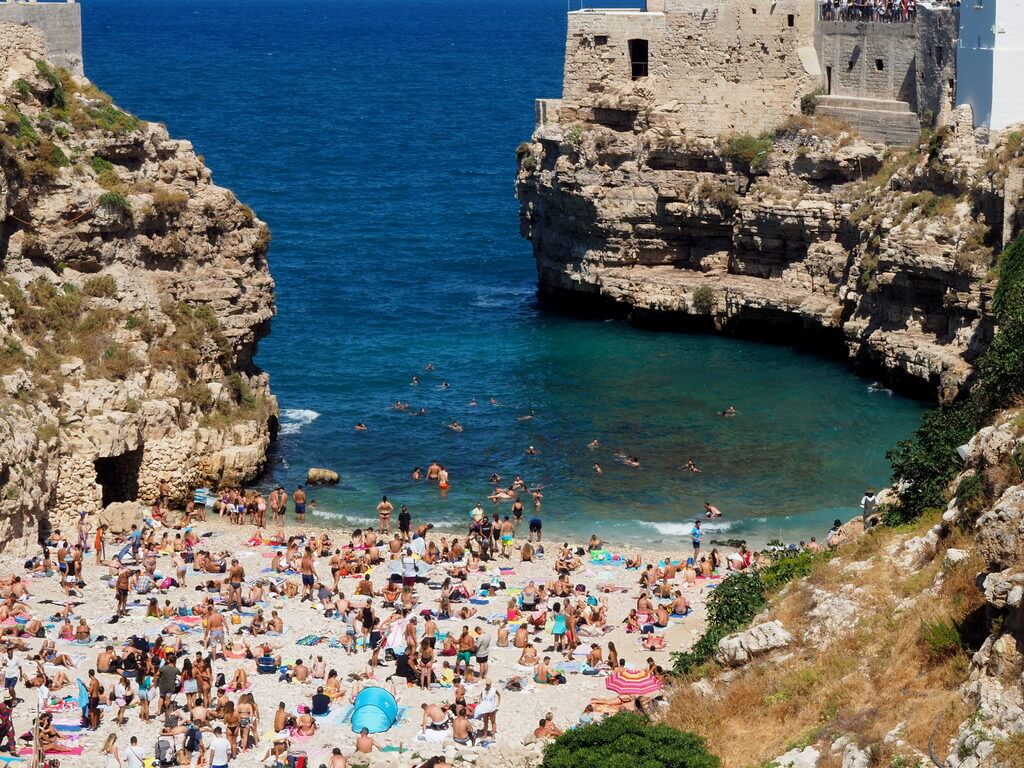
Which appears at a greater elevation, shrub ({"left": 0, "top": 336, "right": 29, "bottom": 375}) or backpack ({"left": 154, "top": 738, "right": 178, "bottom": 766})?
shrub ({"left": 0, "top": 336, "right": 29, "bottom": 375})

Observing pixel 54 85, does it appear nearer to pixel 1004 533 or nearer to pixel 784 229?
pixel 784 229

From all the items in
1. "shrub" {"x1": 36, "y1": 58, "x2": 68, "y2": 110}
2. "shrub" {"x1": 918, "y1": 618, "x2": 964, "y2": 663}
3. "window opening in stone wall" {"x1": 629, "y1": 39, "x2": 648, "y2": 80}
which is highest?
"shrub" {"x1": 36, "y1": 58, "x2": 68, "y2": 110}

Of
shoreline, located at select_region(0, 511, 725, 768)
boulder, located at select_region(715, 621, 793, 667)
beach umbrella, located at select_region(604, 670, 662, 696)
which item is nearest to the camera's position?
boulder, located at select_region(715, 621, 793, 667)

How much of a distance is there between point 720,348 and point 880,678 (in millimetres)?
38486

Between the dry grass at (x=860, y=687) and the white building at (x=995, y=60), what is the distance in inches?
1164

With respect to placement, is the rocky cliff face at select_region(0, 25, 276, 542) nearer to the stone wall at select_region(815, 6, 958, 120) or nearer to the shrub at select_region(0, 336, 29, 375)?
the shrub at select_region(0, 336, 29, 375)

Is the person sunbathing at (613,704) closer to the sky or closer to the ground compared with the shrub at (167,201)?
closer to the ground

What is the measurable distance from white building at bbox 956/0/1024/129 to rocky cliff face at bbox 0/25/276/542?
22901mm

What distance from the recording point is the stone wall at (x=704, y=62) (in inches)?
2554

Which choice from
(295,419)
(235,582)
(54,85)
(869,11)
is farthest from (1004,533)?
(869,11)

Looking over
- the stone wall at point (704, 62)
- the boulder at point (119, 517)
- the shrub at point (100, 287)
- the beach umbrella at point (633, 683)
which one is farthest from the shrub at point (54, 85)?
the stone wall at point (704, 62)

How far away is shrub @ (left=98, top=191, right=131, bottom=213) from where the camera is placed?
47.3 metres

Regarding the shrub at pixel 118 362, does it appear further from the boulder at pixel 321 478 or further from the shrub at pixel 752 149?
the shrub at pixel 752 149

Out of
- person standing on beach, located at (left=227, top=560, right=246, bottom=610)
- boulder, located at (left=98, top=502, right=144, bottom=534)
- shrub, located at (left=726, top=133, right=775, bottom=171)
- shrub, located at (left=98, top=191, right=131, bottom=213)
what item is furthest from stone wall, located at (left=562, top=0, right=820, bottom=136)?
person standing on beach, located at (left=227, top=560, right=246, bottom=610)
